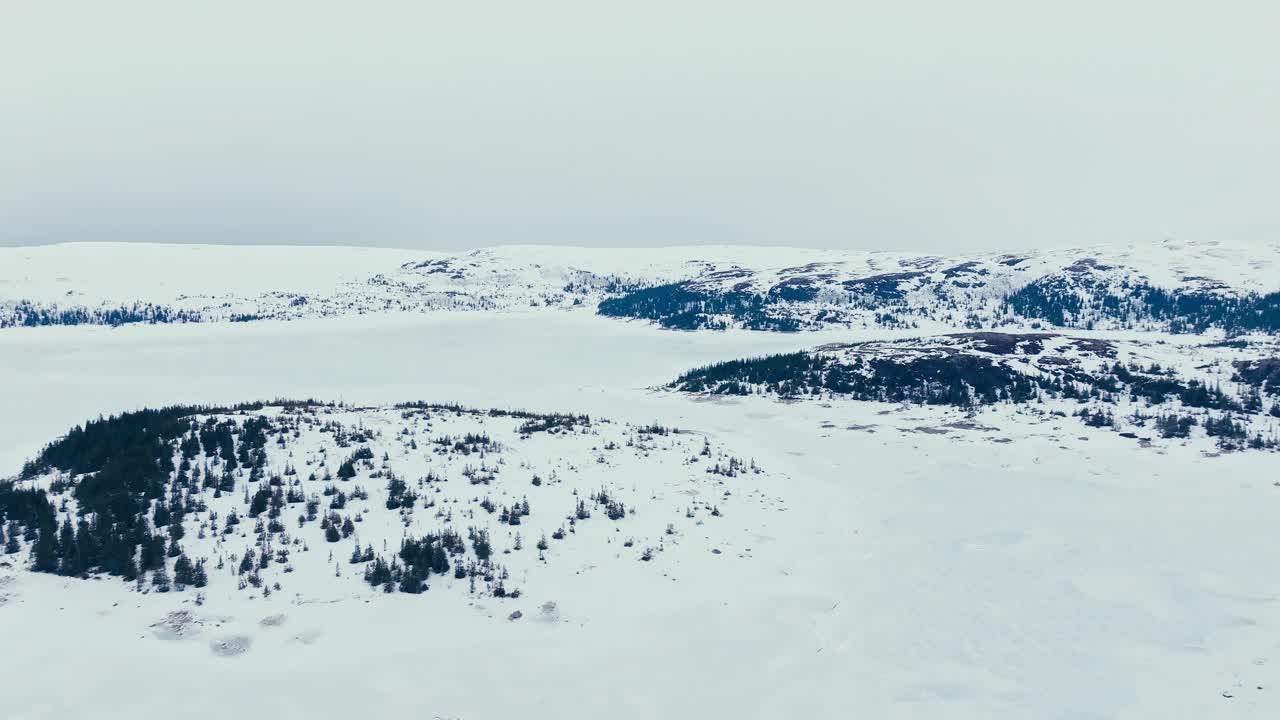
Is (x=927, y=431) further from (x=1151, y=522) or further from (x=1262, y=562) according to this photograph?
(x=1262, y=562)

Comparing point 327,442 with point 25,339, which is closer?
point 327,442

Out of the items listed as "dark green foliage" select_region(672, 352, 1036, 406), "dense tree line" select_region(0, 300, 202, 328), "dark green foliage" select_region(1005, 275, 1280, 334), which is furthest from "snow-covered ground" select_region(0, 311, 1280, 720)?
"dense tree line" select_region(0, 300, 202, 328)

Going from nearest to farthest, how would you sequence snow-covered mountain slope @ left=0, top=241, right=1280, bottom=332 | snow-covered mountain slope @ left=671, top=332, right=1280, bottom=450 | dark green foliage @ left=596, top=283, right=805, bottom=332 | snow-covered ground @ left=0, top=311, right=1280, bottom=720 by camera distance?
snow-covered ground @ left=0, top=311, right=1280, bottom=720, snow-covered mountain slope @ left=671, top=332, right=1280, bottom=450, dark green foliage @ left=596, top=283, right=805, bottom=332, snow-covered mountain slope @ left=0, top=241, right=1280, bottom=332

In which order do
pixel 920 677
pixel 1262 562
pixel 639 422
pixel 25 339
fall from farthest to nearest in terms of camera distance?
pixel 25 339 < pixel 639 422 < pixel 1262 562 < pixel 920 677

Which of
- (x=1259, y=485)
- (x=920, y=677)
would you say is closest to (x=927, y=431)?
(x=1259, y=485)

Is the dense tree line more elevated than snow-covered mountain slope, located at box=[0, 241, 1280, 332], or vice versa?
snow-covered mountain slope, located at box=[0, 241, 1280, 332]

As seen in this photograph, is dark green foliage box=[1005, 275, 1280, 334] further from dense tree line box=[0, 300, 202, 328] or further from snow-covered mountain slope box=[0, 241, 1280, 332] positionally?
dense tree line box=[0, 300, 202, 328]
